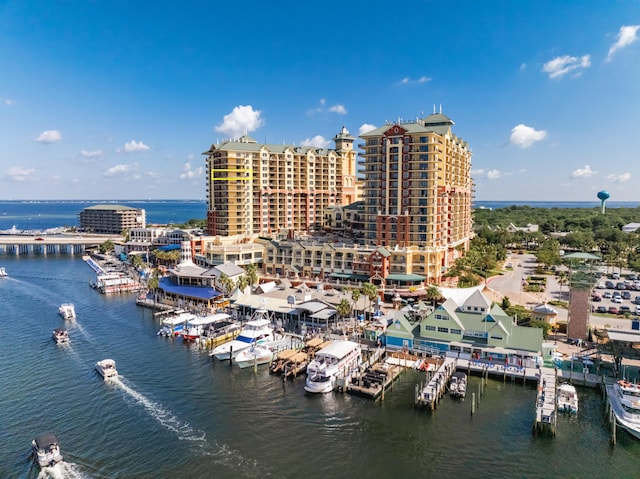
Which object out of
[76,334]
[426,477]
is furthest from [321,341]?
[76,334]

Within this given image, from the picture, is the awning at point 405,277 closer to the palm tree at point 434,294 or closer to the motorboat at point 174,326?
the palm tree at point 434,294

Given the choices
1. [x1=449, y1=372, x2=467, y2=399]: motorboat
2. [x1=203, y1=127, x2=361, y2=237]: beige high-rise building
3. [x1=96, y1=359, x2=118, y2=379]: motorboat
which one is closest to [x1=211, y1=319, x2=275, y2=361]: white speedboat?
[x1=96, y1=359, x2=118, y2=379]: motorboat

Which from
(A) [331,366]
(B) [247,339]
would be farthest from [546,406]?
(B) [247,339]

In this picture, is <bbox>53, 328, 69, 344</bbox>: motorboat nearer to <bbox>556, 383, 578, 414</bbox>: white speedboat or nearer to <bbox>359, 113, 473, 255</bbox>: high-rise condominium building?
<bbox>359, 113, 473, 255</bbox>: high-rise condominium building

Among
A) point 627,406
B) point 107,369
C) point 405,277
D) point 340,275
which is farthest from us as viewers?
point 340,275

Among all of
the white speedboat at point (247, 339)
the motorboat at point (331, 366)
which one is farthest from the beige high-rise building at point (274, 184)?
the motorboat at point (331, 366)

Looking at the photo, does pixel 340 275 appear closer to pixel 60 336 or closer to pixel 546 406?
pixel 60 336

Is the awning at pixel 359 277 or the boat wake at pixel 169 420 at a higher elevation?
the awning at pixel 359 277
